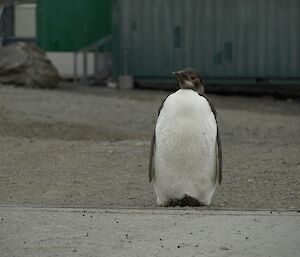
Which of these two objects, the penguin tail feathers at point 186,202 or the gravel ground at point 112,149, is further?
the gravel ground at point 112,149

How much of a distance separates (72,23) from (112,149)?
40.2 feet

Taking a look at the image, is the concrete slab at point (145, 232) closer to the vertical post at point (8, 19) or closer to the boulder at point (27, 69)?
the boulder at point (27, 69)

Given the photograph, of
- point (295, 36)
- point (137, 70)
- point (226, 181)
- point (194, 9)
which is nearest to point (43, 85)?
point (137, 70)

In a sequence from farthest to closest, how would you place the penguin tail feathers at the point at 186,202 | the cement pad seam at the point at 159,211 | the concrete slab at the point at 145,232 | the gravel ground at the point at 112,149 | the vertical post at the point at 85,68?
the vertical post at the point at 85,68 → the gravel ground at the point at 112,149 → the penguin tail feathers at the point at 186,202 → the cement pad seam at the point at 159,211 → the concrete slab at the point at 145,232

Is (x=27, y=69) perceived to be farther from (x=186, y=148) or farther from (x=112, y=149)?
(x=186, y=148)

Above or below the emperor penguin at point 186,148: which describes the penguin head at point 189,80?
above

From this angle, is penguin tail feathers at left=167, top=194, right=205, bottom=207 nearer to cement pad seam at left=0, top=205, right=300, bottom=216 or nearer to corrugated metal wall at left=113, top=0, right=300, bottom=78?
cement pad seam at left=0, top=205, right=300, bottom=216

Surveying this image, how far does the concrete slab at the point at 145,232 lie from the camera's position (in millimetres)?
6293

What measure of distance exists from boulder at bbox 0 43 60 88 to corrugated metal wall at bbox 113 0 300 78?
1.97 m

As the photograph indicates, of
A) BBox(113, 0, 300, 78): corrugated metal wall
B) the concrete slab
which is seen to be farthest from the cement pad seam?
BBox(113, 0, 300, 78): corrugated metal wall

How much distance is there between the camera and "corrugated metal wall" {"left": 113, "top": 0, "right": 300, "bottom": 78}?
74.7ft

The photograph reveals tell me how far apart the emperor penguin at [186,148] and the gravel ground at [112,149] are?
1.77 feet

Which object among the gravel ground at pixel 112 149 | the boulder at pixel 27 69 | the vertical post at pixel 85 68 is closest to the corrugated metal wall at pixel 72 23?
the vertical post at pixel 85 68

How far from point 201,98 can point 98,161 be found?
4541 millimetres
